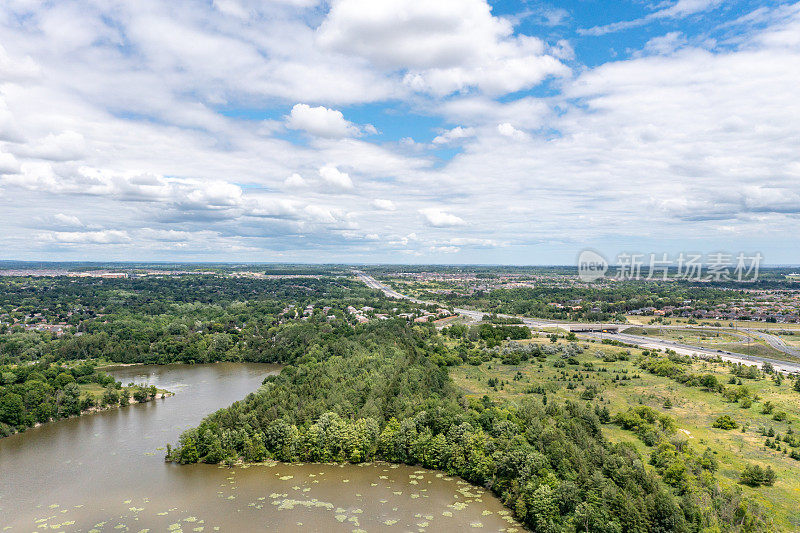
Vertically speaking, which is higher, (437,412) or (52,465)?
(437,412)

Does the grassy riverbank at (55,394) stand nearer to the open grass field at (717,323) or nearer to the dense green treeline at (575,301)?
the dense green treeline at (575,301)

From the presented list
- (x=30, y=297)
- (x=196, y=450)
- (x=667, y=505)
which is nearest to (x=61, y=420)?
(x=196, y=450)

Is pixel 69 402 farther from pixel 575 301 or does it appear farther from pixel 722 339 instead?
pixel 575 301

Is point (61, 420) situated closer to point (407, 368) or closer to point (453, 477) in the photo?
point (407, 368)

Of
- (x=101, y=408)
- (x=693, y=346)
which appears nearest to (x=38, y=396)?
(x=101, y=408)

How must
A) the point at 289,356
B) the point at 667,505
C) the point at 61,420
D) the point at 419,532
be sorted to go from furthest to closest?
1. the point at 289,356
2. the point at 61,420
3. the point at 419,532
4. the point at 667,505

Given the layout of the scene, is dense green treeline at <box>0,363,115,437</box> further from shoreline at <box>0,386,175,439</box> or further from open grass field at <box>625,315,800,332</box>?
open grass field at <box>625,315,800,332</box>
